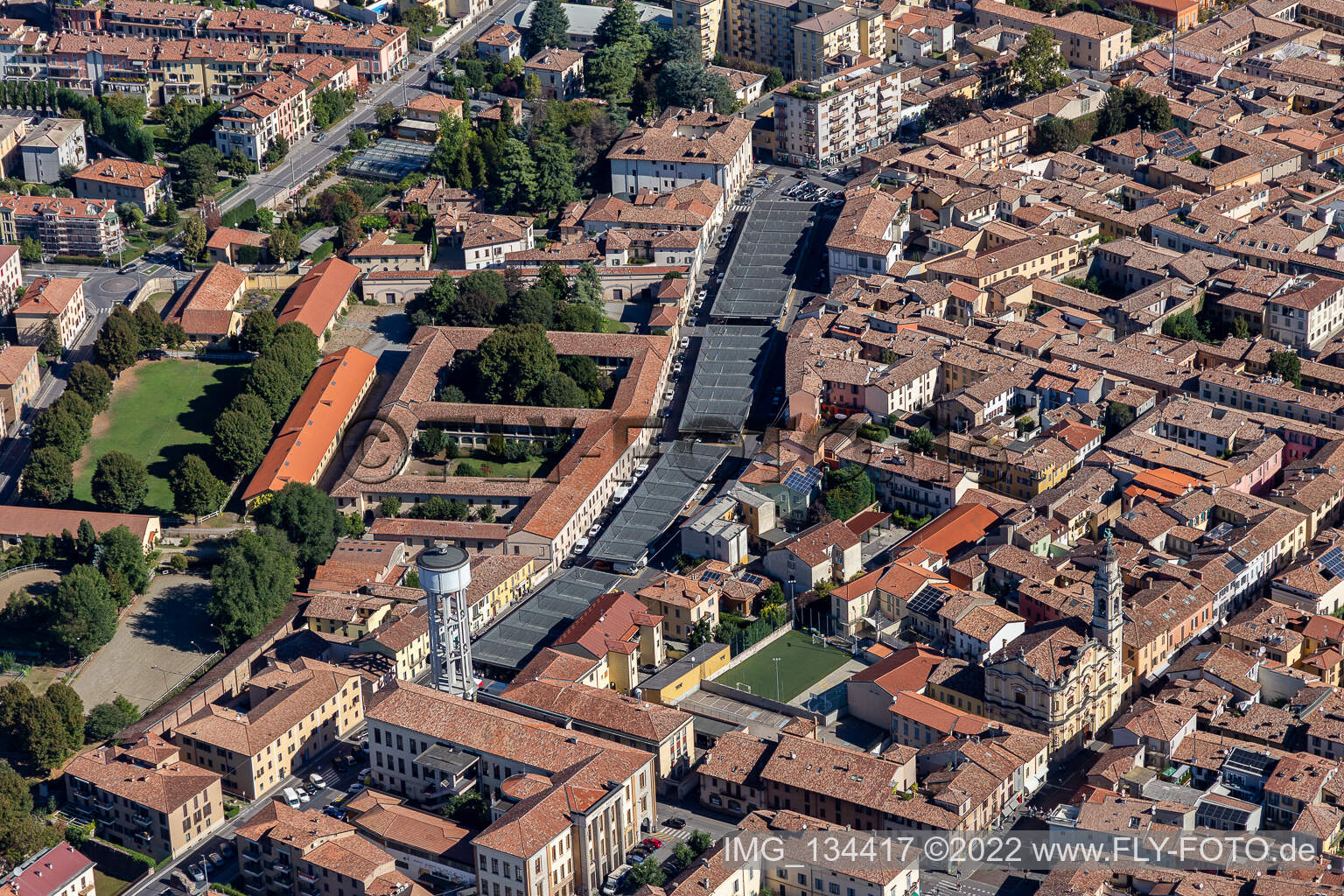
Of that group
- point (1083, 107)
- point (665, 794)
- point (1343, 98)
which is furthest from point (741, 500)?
point (1343, 98)

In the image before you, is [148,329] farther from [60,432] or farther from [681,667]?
[681,667]

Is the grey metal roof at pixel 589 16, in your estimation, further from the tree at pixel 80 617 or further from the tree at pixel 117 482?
the tree at pixel 80 617

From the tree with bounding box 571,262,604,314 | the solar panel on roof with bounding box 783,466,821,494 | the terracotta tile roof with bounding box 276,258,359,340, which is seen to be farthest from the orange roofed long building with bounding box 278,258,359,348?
the solar panel on roof with bounding box 783,466,821,494

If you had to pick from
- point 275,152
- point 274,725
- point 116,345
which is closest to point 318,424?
point 116,345

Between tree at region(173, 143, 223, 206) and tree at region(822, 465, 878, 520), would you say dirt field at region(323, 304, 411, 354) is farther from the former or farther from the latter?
tree at region(822, 465, 878, 520)

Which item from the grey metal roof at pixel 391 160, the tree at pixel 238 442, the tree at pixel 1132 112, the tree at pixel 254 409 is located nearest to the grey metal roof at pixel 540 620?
the tree at pixel 238 442
